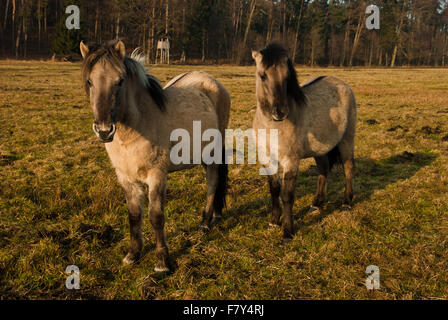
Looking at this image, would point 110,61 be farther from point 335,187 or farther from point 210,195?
point 335,187

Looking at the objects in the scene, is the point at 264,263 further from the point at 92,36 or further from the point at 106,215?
the point at 92,36

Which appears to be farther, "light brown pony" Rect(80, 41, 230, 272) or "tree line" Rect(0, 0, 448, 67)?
"tree line" Rect(0, 0, 448, 67)

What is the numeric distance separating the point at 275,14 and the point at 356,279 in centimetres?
6664

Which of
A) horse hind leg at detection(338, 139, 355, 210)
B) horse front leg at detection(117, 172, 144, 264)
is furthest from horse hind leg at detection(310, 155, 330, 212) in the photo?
horse front leg at detection(117, 172, 144, 264)

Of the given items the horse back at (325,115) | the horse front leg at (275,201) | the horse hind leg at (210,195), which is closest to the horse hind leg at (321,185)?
the horse back at (325,115)

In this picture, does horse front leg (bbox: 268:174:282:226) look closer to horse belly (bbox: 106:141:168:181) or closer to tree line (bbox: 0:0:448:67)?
horse belly (bbox: 106:141:168:181)

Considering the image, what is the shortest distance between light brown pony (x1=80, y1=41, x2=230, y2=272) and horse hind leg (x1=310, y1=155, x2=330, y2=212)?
2.37 metres

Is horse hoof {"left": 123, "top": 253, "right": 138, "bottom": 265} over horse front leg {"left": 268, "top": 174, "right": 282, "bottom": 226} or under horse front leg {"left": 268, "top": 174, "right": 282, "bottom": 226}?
under

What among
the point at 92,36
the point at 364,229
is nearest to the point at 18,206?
the point at 364,229

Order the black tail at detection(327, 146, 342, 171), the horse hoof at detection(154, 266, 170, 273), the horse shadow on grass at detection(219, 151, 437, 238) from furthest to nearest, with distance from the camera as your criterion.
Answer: the black tail at detection(327, 146, 342, 171) < the horse shadow on grass at detection(219, 151, 437, 238) < the horse hoof at detection(154, 266, 170, 273)

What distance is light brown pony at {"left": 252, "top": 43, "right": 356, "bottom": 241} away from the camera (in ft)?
13.0

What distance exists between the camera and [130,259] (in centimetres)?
390

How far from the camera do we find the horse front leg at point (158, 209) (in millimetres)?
3555

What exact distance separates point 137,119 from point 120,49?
76 centimetres
